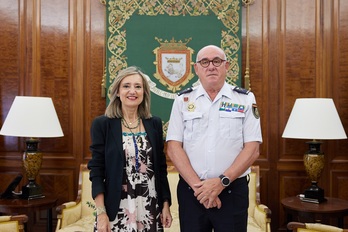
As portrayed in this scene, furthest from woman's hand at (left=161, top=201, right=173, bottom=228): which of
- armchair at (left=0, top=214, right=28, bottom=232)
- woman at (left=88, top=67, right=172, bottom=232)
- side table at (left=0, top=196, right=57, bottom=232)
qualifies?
side table at (left=0, top=196, right=57, bottom=232)

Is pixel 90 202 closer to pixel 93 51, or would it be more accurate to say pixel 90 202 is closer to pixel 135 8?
pixel 93 51

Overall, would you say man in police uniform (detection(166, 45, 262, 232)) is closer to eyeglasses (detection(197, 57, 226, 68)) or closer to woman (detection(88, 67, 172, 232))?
eyeglasses (detection(197, 57, 226, 68))

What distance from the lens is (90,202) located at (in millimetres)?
3322

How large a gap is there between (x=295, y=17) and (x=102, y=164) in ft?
8.70

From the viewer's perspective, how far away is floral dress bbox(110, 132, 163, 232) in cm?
188

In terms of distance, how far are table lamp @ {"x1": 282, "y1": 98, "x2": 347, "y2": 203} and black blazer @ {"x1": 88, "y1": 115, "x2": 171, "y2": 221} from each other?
1606 millimetres

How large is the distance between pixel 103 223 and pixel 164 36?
2.27 metres

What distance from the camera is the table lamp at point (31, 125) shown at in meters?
3.11

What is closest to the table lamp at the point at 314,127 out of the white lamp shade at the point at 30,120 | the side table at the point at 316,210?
the side table at the point at 316,210

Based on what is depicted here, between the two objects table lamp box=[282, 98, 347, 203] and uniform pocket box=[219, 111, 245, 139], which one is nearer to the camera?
uniform pocket box=[219, 111, 245, 139]

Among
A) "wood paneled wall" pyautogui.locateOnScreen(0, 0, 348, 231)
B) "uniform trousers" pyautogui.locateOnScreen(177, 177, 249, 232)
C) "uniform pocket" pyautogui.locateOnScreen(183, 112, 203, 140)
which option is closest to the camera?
"uniform trousers" pyautogui.locateOnScreen(177, 177, 249, 232)

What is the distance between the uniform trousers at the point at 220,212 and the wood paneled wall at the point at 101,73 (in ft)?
5.71

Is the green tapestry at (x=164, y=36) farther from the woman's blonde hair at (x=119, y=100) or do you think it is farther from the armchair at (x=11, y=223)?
the armchair at (x=11, y=223)

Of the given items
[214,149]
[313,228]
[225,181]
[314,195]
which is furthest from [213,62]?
[314,195]
